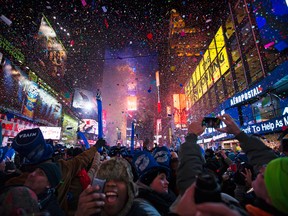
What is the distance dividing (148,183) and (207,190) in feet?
6.74

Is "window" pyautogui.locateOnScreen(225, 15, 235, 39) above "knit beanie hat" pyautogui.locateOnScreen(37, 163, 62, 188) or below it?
above

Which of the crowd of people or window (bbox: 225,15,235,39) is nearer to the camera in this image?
the crowd of people

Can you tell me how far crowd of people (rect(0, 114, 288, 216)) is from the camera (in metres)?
0.90

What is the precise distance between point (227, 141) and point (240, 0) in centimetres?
1823

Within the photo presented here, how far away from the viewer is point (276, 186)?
969mm

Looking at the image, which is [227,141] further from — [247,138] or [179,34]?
[179,34]

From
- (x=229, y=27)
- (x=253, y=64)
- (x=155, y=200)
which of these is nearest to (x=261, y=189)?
(x=155, y=200)

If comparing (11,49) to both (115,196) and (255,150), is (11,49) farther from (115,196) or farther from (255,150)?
(255,150)

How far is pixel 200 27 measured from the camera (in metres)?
37.9

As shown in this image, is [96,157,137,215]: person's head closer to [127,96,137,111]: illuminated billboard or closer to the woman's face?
the woman's face

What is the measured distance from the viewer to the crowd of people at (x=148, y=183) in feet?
2.97

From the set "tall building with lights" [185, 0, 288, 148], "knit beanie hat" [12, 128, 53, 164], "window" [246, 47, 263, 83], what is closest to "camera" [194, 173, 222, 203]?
"knit beanie hat" [12, 128, 53, 164]

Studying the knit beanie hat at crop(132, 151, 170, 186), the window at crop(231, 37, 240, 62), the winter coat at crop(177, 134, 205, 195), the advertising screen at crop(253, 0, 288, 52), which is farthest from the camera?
the window at crop(231, 37, 240, 62)

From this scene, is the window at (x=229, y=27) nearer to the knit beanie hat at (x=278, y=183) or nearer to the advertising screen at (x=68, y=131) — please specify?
the knit beanie hat at (x=278, y=183)
